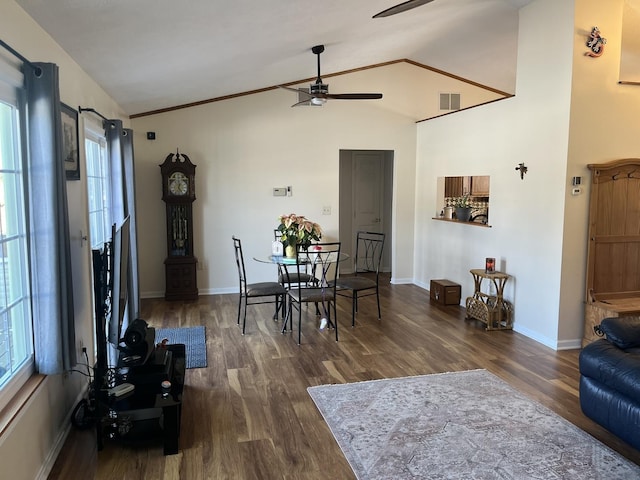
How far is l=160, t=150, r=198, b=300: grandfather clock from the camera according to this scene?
6.57 m

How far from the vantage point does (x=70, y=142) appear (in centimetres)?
329

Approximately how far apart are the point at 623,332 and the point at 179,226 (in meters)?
5.36

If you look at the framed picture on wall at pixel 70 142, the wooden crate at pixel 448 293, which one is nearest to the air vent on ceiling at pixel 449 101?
the wooden crate at pixel 448 293

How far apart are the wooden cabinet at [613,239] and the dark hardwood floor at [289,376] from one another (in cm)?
66

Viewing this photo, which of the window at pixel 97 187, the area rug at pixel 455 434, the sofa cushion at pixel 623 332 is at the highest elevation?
the window at pixel 97 187

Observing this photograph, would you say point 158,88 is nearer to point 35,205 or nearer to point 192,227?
point 192,227

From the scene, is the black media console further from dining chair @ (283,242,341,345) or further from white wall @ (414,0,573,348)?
white wall @ (414,0,573,348)

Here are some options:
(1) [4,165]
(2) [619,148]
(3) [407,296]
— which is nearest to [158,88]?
(1) [4,165]

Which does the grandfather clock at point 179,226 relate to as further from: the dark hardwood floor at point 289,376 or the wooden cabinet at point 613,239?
the wooden cabinet at point 613,239

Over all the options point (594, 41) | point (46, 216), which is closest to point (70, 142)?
point (46, 216)

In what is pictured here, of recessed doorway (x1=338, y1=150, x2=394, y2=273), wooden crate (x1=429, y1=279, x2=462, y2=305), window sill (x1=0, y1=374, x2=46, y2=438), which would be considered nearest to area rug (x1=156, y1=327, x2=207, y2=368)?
window sill (x1=0, y1=374, x2=46, y2=438)

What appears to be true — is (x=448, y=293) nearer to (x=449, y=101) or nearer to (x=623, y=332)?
(x=449, y=101)

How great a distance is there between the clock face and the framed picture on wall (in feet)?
10.1

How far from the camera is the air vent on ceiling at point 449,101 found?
7473 mm
